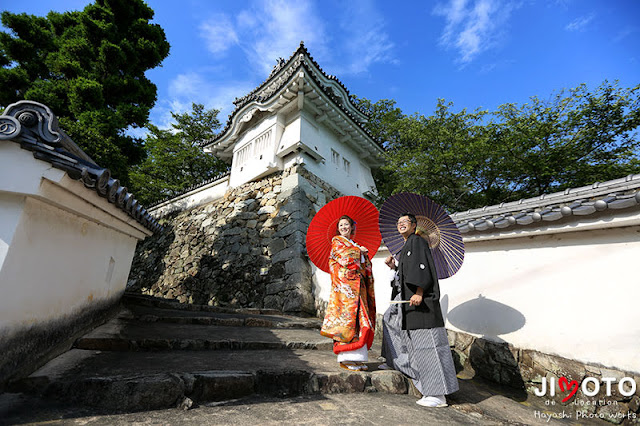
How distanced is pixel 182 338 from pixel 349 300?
6.72 feet

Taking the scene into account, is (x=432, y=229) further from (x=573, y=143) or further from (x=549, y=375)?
(x=573, y=143)

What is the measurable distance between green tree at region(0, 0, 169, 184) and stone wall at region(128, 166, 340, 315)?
3.47m

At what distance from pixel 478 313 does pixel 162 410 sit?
13.4ft

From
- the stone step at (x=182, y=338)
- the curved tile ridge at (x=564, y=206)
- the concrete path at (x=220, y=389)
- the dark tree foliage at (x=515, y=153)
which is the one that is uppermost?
the dark tree foliage at (x=515, y=153)

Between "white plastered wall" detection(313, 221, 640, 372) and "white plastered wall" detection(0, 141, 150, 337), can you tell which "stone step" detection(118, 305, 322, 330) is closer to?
"white plastered wall" detection(0, 141, 150, 337)

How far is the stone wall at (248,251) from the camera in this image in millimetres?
7469

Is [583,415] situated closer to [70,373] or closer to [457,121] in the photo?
[70,373]

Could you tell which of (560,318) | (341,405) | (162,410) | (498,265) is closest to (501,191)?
(498,265)

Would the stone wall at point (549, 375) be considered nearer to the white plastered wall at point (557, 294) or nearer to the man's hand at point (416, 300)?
the white plastered wall at point (557, 294)

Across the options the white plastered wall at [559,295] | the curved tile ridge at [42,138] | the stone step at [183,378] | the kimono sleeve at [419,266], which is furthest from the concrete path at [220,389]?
the curved tile ridge at [42,138]

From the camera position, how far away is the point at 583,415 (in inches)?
111

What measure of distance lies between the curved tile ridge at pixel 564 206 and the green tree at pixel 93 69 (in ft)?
27.9

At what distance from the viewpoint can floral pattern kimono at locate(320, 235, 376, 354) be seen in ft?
9.96

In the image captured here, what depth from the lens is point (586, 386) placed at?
2902 millimetres
